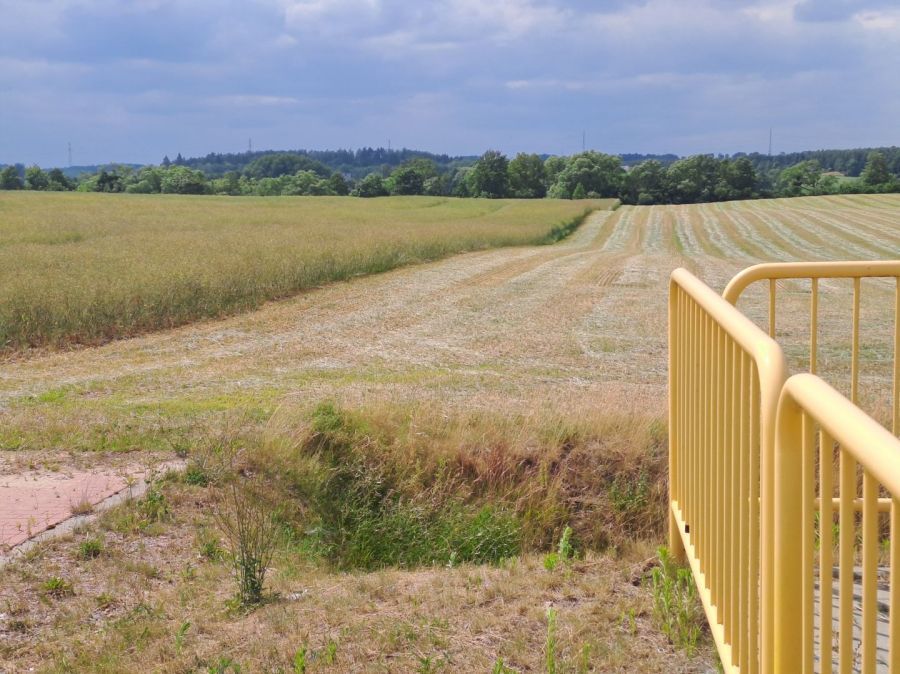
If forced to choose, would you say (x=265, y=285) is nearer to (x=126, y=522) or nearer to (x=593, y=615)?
(x=126, y=522)

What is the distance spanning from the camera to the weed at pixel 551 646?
3.66 meters

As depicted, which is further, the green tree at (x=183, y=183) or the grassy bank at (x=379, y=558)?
the green tree at (x=183, y=183)

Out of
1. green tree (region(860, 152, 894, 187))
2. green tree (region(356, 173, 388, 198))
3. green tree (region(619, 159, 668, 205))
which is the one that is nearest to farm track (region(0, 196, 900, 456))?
green tree (region(860, 152, 894, 187))

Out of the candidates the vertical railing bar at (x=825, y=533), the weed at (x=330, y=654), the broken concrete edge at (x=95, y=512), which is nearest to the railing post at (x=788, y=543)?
the vertical railing bar at (x=825, y=533)

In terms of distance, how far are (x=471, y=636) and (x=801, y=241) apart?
141ft

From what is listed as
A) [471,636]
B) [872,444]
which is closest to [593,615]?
[471,636]

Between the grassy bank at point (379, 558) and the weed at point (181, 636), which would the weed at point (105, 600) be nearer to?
the grassy bank at point (379, 558)

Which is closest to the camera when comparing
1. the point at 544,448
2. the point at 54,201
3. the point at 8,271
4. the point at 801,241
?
the point at 544,448

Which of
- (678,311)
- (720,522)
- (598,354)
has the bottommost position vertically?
(598,354)

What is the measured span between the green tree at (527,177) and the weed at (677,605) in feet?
392

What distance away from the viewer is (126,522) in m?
5.84

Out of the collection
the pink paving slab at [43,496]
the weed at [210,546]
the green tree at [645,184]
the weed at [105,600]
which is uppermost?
the green tree at [645,184]

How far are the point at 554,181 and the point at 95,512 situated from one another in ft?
405

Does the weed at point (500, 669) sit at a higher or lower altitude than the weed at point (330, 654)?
higher
